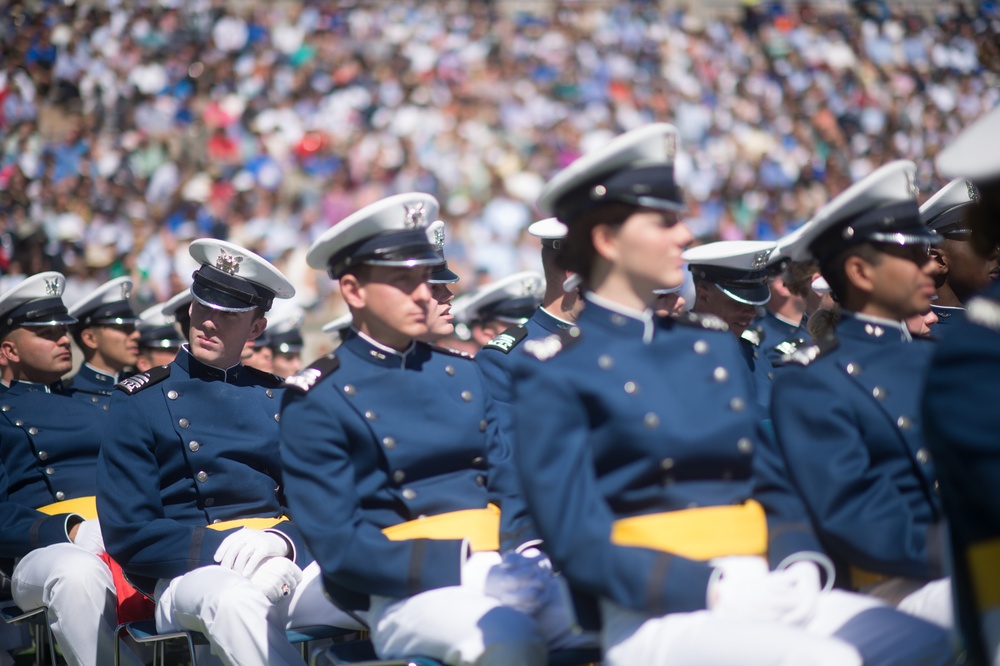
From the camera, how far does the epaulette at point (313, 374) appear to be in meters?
3.68

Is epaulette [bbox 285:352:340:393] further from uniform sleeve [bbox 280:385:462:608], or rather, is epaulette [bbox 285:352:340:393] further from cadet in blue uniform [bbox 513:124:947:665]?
cadet in blue uniform [bbox 513:124:947:665]

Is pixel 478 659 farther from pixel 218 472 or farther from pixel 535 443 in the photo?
pixel 218 472

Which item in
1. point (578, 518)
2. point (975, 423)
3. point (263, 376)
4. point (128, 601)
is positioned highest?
point (975, 423)

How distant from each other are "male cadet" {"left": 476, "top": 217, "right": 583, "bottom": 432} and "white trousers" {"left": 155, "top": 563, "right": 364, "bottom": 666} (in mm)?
1137

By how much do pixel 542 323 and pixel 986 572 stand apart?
3234mm

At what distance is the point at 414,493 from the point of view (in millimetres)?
3660

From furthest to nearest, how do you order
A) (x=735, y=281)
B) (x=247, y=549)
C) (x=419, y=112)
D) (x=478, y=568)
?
(x=419, y=112)
(x=735, y=281)
(x=247, y=549)
(x=478, y=568)

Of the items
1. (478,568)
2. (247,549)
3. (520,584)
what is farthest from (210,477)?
(520,584)

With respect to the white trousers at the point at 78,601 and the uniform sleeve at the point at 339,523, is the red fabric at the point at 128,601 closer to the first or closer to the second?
the white trousers at the point at 78,601

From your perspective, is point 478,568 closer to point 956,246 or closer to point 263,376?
point 263,376

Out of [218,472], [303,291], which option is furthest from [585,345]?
[303,291]

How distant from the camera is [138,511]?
180 inches

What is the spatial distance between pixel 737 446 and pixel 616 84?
17354mm

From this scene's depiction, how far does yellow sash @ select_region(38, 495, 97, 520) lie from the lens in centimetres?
559
